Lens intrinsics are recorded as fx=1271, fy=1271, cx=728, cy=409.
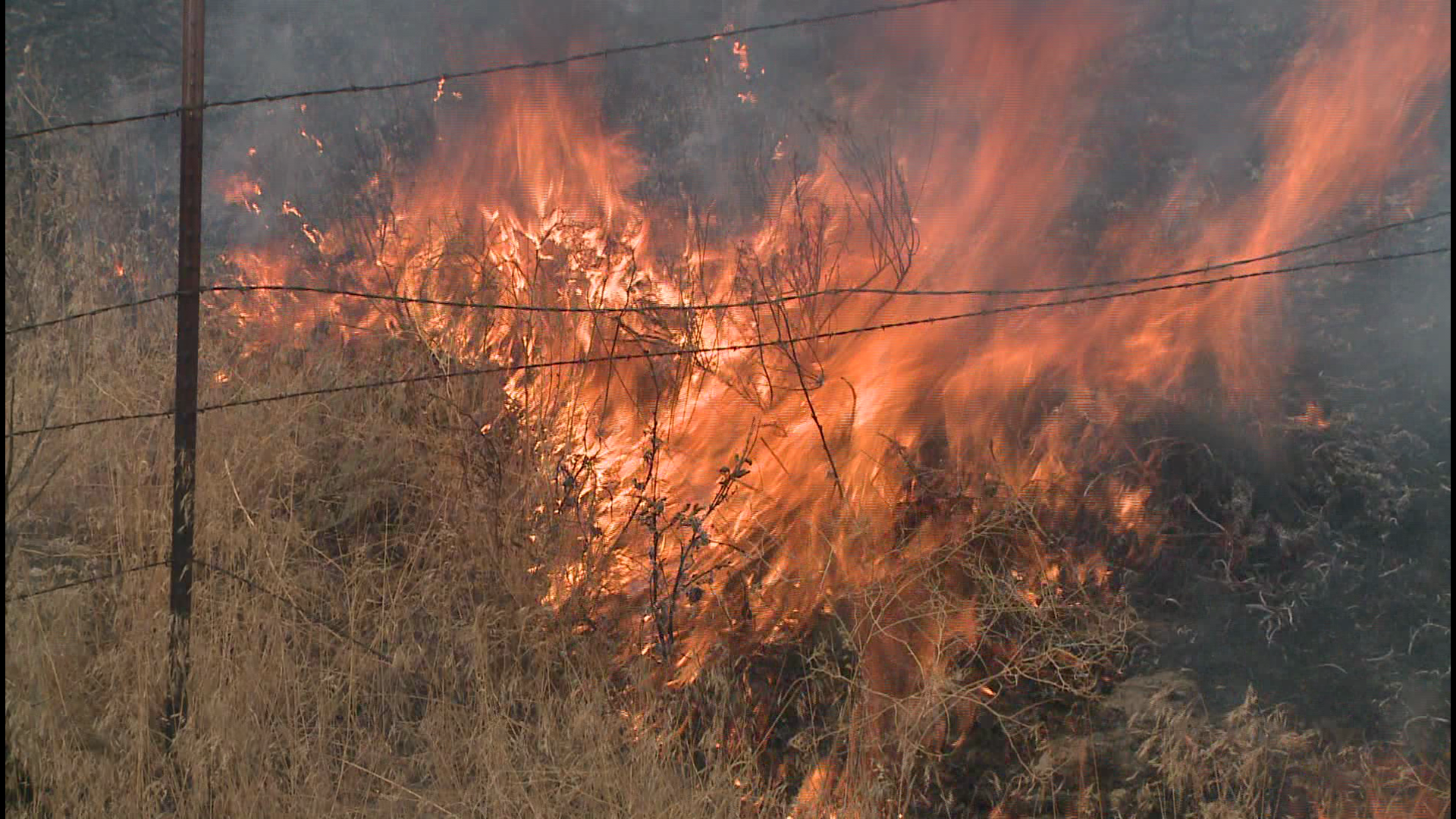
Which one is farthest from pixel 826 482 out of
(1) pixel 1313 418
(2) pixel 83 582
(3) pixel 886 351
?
(2) pixel 83 582

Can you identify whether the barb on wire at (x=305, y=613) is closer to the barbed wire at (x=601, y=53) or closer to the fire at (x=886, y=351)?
the fire at (x=886, y=351)

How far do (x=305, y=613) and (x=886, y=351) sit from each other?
1789 mm

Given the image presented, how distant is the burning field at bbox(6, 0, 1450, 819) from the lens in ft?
10.3

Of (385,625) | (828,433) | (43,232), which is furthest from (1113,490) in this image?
(43,232)

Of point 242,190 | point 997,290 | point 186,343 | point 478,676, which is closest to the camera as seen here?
point 186,343

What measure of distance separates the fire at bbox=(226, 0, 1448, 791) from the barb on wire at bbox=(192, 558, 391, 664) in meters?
0.49

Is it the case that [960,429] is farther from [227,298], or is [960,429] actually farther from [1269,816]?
[227,298]

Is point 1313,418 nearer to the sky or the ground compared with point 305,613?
nearer to the sky

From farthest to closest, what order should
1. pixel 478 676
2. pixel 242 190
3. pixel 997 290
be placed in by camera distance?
pixel 242 190
pixel 997 290
pixel 478 676

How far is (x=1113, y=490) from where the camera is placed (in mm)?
3488

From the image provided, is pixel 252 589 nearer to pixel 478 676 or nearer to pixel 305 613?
pixel 305 613

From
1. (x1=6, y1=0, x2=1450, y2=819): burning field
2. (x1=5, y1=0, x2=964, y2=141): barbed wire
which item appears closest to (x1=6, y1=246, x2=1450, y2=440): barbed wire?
(x1=6, y1=0, x2=1450, y2=819): burning field

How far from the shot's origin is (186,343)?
10.2 ft

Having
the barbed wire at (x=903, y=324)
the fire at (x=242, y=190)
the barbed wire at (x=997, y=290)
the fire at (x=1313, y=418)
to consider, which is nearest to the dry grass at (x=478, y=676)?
the barbed wire at (x=903, y=324)
